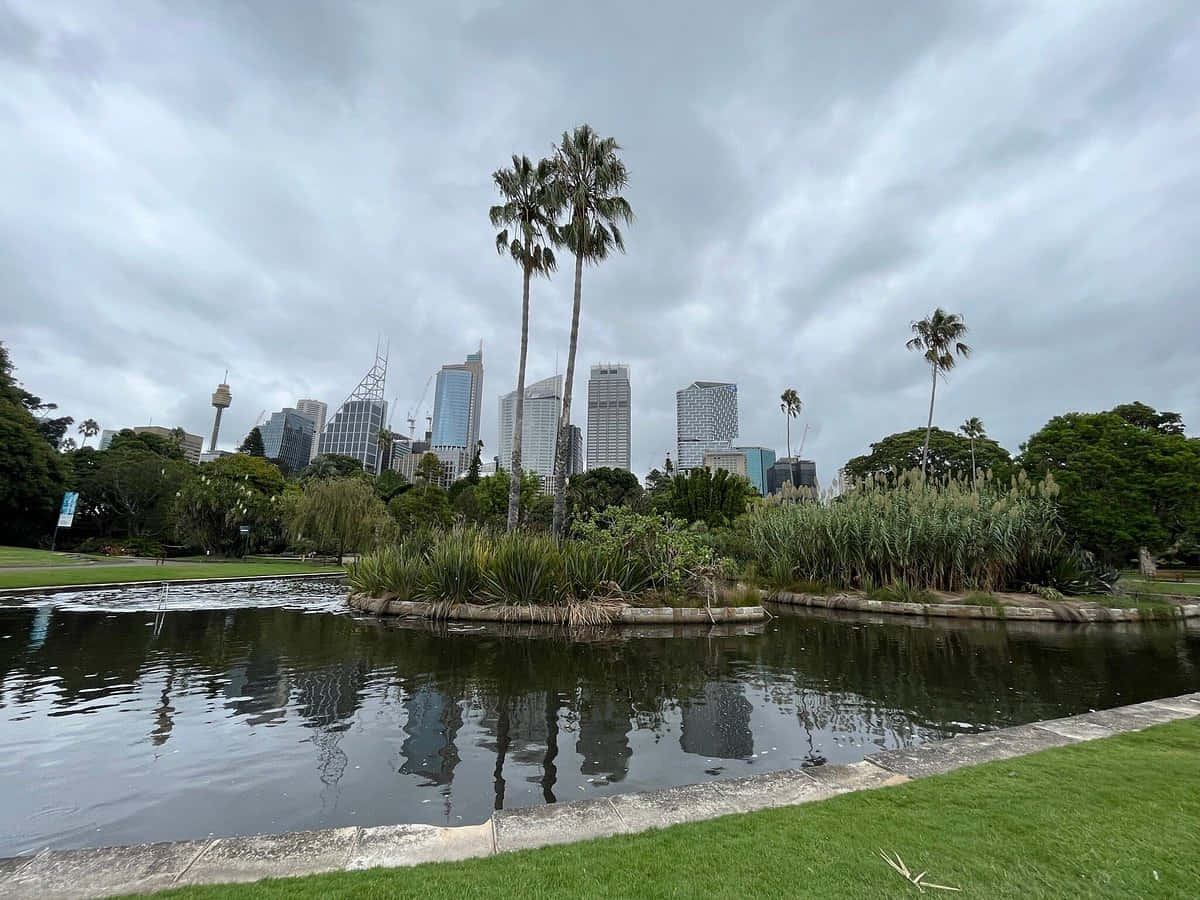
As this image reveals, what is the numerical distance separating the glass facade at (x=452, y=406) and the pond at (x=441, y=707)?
179 m

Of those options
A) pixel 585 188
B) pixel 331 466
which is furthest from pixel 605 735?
pixel 331 466

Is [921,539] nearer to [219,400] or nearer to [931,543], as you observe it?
[931,543]

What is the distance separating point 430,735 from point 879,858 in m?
3.90

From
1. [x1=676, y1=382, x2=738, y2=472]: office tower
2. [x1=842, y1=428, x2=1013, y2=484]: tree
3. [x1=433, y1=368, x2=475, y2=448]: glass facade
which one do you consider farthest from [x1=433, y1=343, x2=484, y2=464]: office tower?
[x1=842, y1=428, x2=1013, y2=484]: tree

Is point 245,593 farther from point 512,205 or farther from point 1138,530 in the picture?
point 1138,530

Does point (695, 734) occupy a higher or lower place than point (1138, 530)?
lower

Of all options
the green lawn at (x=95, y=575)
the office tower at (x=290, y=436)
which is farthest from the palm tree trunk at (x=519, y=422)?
the office tower at (x=290, y=436)

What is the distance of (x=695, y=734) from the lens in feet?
17.4

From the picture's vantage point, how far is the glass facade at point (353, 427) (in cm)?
16062

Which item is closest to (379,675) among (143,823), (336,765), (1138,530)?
(336,765)

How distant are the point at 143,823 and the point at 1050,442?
34.8 meters

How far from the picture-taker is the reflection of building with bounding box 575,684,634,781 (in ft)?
14.5

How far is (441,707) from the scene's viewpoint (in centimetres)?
600

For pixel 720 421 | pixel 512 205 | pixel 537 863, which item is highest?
pixel 720 421
